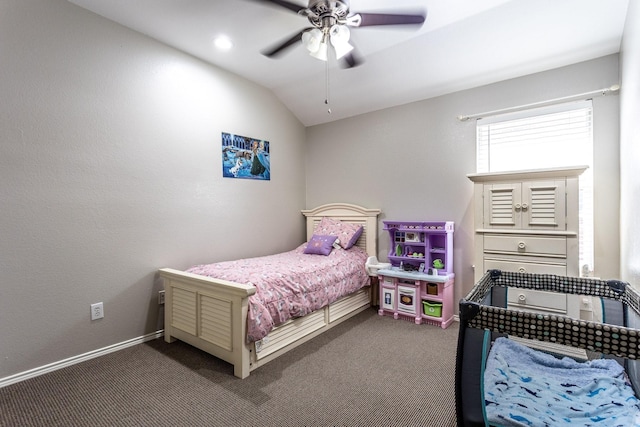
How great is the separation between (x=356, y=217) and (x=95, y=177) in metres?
2.65

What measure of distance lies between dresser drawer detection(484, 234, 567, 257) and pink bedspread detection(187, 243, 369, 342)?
1294mm

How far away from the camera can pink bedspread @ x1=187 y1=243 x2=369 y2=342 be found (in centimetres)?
214

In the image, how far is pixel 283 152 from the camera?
159 inches

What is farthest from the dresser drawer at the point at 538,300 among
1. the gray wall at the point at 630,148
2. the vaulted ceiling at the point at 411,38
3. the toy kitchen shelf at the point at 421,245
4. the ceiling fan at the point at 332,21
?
the ceiling fan at the point at 332,21

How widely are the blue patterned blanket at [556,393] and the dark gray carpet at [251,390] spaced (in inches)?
11.3

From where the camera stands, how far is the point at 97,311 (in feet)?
7.86

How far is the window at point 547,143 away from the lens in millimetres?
2510

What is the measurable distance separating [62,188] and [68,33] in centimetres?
115

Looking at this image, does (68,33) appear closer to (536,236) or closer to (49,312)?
(49,312)

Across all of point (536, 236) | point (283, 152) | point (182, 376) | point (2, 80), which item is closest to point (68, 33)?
point (2, 80)

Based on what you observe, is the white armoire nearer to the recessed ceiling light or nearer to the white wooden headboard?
the white wooden headboard

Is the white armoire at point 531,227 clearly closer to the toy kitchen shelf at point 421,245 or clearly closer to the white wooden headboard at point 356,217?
the toy kitchen shelf at point 421,245

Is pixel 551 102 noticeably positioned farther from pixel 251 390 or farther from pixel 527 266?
pixel 251 390

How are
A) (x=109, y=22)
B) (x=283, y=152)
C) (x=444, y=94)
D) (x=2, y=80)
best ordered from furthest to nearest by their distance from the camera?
1. (x=283, y=152)
2. (x=444, y=94)
3. (x=109, y=22)
4. (x=2, y=80)
